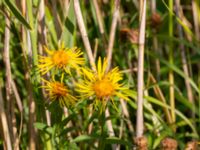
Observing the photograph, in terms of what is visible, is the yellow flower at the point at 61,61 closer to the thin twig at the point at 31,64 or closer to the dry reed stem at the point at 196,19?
the thin twig at the point at 31,64

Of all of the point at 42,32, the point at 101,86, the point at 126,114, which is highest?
the point at 42,32

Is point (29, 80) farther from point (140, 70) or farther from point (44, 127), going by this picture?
point (140, 70)

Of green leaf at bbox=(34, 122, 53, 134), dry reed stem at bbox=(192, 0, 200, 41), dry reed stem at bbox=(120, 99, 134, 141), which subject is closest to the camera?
green leaf at bbox=(34, 122, 53, 134)

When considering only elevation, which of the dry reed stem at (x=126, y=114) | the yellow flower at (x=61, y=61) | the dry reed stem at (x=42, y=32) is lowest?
the dry reed stem at (x=126, y=114)

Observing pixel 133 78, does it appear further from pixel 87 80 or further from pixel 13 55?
pixel 87 80

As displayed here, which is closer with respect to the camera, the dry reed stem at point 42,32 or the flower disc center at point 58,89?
the flower disc center at point 58,89

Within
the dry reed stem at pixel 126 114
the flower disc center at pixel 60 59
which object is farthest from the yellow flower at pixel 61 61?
the dry reed stem at pixel 126 114

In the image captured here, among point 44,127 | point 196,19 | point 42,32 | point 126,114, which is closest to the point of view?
point 44,127

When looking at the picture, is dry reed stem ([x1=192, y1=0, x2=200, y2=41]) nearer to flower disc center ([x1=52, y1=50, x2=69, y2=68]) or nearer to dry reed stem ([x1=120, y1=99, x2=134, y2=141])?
dry reed stem ([x1=120, y1=99, x2=134, y2=141])

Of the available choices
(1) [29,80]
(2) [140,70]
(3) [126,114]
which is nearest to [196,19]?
(3) [126,114]

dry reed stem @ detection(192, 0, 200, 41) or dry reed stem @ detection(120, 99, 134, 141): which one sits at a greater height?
dry reed stem @ detection(192, 0, 200, 41)

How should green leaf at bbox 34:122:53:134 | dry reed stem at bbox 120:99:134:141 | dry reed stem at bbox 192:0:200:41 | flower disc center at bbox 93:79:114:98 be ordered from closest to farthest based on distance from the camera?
flower disc center at bbox 93:79:114:98, green leaf at bbox 34:122:53:134, dry reed stem at bbox 120:99:134:141, dry reed stem at bbox 192:0:200:41

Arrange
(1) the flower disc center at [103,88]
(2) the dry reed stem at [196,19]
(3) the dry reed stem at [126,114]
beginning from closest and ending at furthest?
(1) the flower disc center at [103,88] < (3) the dry reed stem at [126,114] < (2) the dry reed stem at [196,19]

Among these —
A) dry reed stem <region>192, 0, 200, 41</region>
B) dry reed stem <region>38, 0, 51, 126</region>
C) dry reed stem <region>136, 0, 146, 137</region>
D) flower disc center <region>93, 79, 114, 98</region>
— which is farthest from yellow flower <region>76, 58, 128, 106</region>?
dry reed stem <region>192, 0, 200, 41</region>
